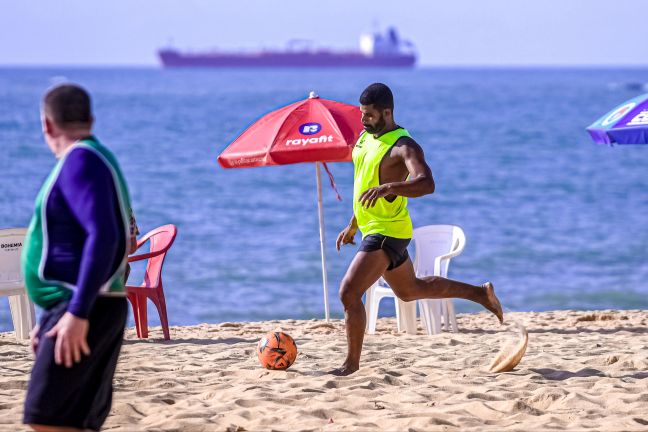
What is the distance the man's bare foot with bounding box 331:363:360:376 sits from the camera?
6.35 metres

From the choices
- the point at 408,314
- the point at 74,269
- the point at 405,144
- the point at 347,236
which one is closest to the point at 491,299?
the point at 347,236

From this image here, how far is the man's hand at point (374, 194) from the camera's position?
5.79 metres

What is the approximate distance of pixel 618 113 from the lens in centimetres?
790

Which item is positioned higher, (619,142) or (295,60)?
(295,60)

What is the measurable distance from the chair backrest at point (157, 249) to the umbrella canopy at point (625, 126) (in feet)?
10.4

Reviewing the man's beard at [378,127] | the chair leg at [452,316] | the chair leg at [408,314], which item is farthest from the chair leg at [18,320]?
the man's beard at [378,127]

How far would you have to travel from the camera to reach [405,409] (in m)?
5.51

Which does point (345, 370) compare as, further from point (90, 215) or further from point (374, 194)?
point (90, 215)

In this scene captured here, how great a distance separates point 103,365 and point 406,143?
279 centimetres

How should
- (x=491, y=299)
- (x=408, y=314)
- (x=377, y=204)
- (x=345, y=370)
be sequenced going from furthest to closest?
(x=408, y=314), (x=491, y=299), (x=345, y=370), (x=377, y=204)

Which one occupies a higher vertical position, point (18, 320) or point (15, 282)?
point (15, 282)

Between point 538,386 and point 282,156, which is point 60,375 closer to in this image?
point 538,386

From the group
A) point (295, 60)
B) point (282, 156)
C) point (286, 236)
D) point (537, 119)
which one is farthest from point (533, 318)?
point (295, 60)

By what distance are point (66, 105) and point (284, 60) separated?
145 meters
